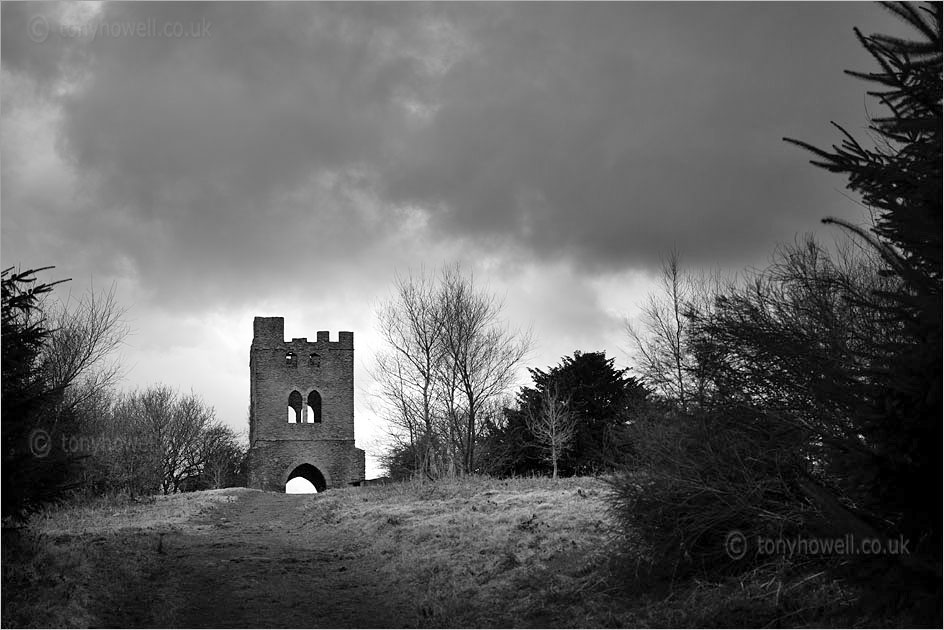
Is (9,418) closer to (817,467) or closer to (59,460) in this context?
(59,460)

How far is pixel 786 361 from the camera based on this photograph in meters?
9.45

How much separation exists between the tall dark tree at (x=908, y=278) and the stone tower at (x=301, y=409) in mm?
46667

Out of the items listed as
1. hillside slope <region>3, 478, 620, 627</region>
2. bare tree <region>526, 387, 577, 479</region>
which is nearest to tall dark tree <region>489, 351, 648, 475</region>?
bare tree <region>526, 387, 577, 479</region>

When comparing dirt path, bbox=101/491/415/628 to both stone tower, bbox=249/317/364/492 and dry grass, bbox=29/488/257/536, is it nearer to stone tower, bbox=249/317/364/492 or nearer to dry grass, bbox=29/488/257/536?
dry grass, bbox=29/488/257/536

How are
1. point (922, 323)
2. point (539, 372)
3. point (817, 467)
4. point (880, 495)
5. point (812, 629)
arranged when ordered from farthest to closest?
point (539, 372) → point (817, 467) → point (812, 629) → point (880, 495) → point (922, 323)

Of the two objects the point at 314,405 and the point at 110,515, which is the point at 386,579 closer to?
the point at 110,515

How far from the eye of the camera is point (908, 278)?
19.2 feet

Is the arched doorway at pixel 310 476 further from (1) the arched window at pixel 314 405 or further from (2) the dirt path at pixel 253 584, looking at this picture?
(2) the dirt path at pixel 253 584

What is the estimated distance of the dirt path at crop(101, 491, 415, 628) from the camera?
31.2 ft

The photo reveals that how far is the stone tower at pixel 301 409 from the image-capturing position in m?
51.1

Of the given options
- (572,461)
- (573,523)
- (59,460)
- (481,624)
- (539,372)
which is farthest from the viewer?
(539,372)

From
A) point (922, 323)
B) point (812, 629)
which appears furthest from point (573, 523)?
point (922, 323)

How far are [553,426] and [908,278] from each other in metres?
28.3

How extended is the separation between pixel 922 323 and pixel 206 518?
19.5 m
